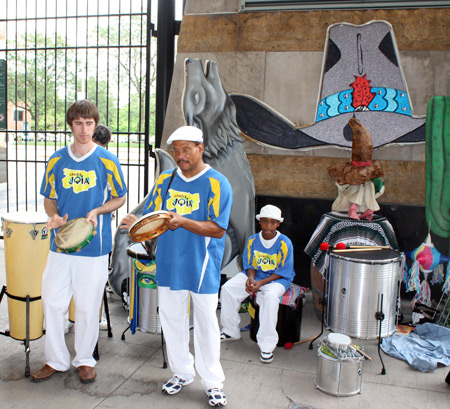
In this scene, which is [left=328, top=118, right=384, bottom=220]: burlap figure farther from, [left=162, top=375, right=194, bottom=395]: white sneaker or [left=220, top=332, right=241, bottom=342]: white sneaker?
[left=162, top=375, right=194, bottom=395]: white sneaker

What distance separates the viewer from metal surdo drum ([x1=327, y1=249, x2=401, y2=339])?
3.99m

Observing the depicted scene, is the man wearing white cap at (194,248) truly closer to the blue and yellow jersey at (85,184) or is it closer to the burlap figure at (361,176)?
the blue and yellow jersey at (85,184)

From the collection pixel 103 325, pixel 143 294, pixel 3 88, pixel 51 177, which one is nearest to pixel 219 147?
pixel 143 294

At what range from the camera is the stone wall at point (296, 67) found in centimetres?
547

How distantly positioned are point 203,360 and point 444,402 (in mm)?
1722

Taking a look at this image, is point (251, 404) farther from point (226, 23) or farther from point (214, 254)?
point (226, 23)

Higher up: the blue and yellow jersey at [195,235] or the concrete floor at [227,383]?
the blue and yellow jersey at [195,235]

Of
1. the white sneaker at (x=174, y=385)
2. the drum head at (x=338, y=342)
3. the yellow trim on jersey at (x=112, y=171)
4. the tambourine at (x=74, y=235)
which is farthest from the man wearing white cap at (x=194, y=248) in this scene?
the drum head at (x=338, y=342)

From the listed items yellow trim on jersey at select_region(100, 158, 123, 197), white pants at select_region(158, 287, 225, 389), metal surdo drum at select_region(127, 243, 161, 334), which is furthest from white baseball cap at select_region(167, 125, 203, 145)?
metal surdo drum at select_region(127, 243, 161, 334)

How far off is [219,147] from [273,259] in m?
Result: 1.58

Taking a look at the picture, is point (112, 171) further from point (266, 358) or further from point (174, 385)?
point (266, 358)

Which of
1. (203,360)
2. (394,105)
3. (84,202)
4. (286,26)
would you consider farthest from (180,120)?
(203,360)

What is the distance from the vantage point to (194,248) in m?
3.23

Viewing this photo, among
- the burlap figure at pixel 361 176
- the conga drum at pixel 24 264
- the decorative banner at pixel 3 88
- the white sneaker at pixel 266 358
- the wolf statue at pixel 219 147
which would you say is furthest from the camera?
the decorative banner at pixel 3 88
